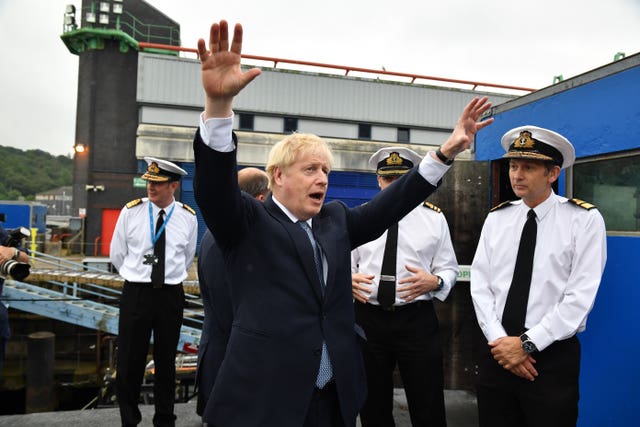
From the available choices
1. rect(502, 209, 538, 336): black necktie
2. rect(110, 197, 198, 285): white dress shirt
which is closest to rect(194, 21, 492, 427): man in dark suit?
rect(502, 209, 538, 336): black necktie

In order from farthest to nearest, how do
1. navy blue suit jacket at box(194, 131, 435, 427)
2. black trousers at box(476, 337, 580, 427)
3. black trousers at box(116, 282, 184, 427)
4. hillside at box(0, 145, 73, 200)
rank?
hillside at box(0, 145, 73, 200), black trousers at box(116, 282, 184, 427), black trousers at box(476, 337, 580, 427), navy blue suit jacket at box(194, 131, 435, 427)

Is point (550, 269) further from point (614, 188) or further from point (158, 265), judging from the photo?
point (158, 265)

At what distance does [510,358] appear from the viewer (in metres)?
2.20

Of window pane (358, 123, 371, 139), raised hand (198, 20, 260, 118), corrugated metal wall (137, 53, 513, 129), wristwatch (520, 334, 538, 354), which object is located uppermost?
corrugated metal wall (137, 53, 513, 129)

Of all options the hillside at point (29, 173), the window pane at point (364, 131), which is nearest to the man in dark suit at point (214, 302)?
the window pane at point (364, 131)

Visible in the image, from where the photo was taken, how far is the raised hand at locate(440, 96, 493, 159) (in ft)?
6.29

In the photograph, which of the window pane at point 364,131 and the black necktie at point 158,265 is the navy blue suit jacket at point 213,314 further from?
the window pane at point 364,131

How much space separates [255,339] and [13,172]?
98.8 meters

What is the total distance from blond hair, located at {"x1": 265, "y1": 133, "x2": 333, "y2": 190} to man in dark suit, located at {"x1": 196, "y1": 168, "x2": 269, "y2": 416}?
30.5 inches

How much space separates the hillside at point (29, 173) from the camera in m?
79.9

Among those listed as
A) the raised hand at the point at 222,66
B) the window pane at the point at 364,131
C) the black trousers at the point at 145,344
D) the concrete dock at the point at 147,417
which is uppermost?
the window pane at the point at 364,131

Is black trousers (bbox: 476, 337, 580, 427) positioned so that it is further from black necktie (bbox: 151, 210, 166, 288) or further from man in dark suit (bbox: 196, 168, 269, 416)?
black necktie (bbox: 151, 210, 166, 288)

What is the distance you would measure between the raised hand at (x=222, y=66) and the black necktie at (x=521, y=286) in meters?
1.73

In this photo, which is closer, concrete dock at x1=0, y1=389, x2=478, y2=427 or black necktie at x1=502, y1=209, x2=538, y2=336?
black necktie at x1=502, y1=209, x2=538, y2=336
